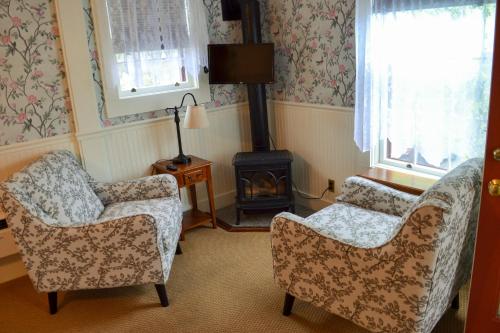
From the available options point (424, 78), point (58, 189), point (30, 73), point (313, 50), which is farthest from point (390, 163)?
point (30, 73)

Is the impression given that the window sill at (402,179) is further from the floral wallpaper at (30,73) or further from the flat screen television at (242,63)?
the floral wallpaper at (30,73)

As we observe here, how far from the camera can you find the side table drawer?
321 centimetres

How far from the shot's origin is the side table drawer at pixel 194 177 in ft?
10.5

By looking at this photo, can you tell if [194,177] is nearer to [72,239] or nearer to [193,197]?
[193,197]

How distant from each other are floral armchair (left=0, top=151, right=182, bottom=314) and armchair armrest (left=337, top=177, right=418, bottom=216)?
1106mm

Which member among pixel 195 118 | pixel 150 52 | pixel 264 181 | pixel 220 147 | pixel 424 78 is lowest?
pixel 264 181

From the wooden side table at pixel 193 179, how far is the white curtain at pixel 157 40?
66cm

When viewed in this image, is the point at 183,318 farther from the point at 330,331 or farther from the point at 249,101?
the point at 249,101

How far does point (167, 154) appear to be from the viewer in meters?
3.53

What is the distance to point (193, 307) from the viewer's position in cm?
249

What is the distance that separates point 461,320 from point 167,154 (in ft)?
7.73

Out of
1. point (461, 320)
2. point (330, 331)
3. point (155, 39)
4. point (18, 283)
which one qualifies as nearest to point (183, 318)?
point (330, 331)

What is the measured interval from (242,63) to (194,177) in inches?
38.9

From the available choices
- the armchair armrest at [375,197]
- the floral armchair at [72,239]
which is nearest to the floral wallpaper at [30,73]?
the floral armchair at [72,239]
